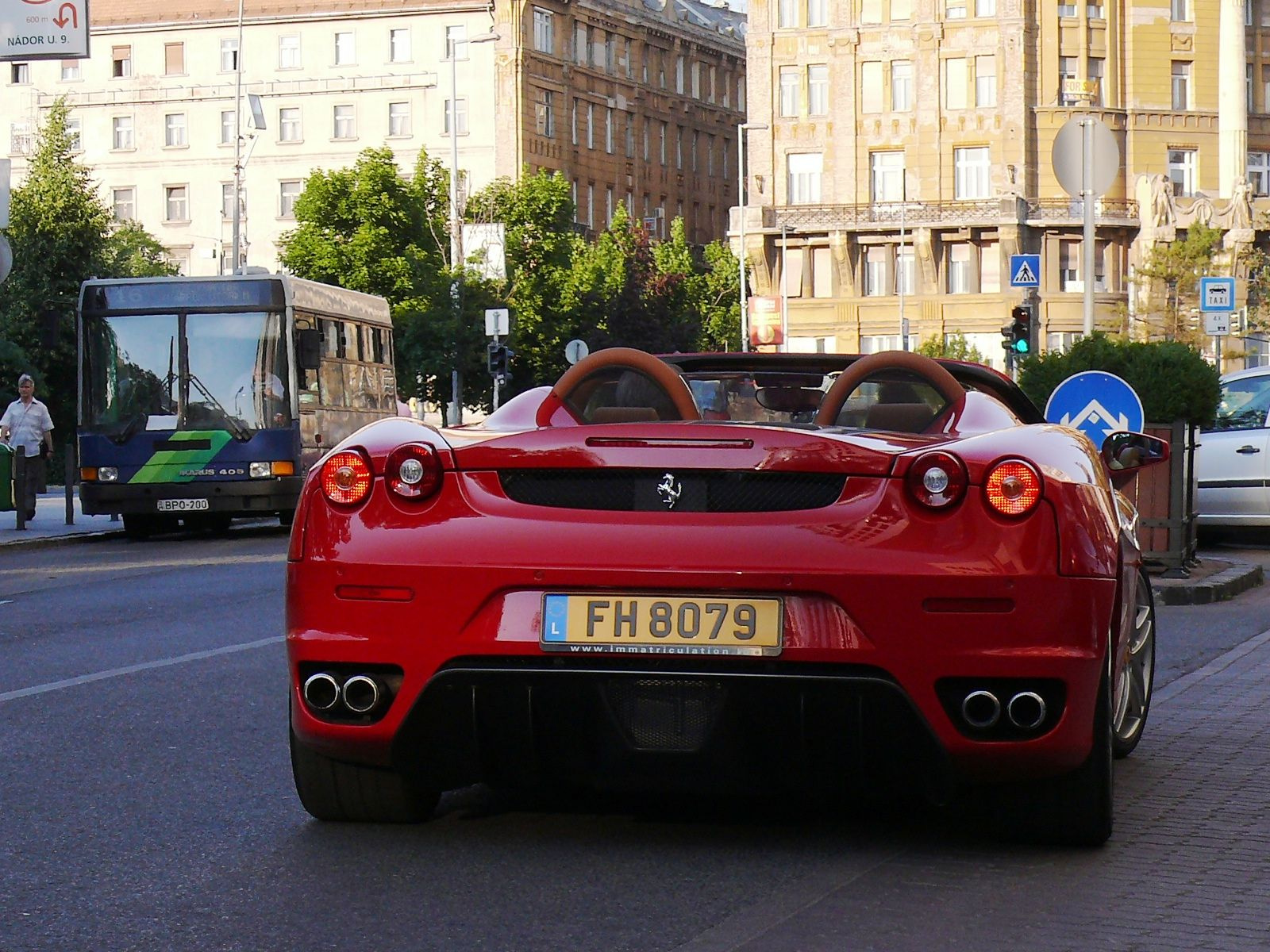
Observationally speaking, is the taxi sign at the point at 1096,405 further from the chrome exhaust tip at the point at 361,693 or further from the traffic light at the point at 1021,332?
the traffic light at the point at 1021,332

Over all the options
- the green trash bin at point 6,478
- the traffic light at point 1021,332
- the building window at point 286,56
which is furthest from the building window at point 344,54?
the green trash bin at point 6,478

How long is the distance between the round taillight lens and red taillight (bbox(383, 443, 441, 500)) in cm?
6

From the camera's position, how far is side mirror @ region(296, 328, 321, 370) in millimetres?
26250

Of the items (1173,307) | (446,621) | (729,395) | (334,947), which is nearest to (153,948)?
(334,947)

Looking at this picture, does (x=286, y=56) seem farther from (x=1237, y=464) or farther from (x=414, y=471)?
(x=414, y=471)

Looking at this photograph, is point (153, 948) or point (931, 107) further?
point (931, 107)

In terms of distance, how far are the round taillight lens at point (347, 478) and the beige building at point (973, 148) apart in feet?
284

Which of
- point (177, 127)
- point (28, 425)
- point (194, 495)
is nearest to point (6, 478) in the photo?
point (194, 495)

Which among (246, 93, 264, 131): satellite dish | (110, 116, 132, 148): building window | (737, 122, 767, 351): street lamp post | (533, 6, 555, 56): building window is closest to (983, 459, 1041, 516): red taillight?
A: (246, 93, 264, 131): satellite dish

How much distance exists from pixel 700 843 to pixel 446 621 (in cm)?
95

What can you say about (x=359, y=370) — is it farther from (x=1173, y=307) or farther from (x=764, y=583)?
(x=1173, y=307)

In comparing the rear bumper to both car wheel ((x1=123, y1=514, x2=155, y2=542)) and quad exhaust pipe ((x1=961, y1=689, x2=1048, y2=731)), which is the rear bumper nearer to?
car wheel ((x1=123, y1=514, x2=155, y2=542))

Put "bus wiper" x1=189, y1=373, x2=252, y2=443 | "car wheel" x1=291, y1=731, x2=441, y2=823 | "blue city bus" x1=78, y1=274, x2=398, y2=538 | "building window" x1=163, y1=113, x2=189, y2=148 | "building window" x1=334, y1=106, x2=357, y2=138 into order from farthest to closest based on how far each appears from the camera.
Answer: "building window" x1=163, y1=113, x2=189, y2=148 → "building window" x1=334, y1=106, x2=357, y2=138 → "bus wiper" x1=189, y1=373, x2=252, y2=443 → "blue city bus" x1=78, y1=274, x2=398, y2=538 → "car wheel" x1=291, y1=731, x2=441, y2=823

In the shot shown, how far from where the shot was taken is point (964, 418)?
6.36 meters
